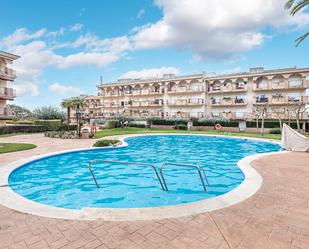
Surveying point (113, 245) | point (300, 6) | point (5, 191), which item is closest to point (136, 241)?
point (113, 245)

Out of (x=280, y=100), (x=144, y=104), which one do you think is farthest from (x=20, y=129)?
(x=280, y=100)

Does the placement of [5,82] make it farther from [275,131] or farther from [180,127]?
[275,131]

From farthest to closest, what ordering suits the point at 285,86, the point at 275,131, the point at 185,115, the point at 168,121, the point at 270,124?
the point at 185,115, the point at 168,121, the point at 285,86, the point at 270,124, the point at 275,131

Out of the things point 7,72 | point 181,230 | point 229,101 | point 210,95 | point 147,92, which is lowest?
point 181,230

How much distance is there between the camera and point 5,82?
27.6m

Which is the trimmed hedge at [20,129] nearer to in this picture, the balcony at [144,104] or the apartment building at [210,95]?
the apartment building at [210,95]

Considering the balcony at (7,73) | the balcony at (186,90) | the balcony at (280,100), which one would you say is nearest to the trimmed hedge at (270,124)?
the balcony at (280,100)

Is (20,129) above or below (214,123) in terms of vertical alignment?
below

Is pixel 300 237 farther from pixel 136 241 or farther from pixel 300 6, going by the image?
pixel 300 6

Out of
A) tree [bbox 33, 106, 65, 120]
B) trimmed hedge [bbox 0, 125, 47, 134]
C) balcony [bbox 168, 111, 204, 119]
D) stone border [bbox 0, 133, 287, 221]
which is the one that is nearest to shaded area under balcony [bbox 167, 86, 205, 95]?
balcony [bbox 168, 111, 204, 119]

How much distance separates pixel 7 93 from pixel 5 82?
222 cm

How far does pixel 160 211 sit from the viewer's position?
12.5 feet

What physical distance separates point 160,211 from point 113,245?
1251mm

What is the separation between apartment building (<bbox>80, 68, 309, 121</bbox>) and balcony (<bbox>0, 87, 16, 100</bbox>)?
67.8 ft
